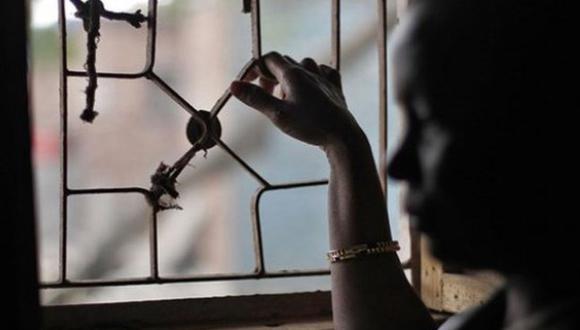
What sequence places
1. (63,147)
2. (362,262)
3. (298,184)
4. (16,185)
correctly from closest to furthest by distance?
(16,185) → (362,262) → (63,147) → (298,184)

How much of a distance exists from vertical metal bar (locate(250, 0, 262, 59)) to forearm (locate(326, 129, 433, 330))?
0.20m

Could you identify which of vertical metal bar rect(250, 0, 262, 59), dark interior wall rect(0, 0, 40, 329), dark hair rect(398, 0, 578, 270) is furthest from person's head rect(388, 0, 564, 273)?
vertical metal bar rect(250, 0, 262, 59)

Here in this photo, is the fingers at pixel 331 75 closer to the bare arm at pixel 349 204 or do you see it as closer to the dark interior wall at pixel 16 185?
the bare arm at pixel 349 204

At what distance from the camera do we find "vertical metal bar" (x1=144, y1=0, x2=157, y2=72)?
0.85 metres

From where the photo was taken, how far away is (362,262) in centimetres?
69

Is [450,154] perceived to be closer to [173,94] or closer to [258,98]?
[258,98]

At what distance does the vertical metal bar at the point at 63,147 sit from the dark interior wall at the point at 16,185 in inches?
18.0

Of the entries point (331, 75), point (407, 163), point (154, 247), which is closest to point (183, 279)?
point (154, 247)

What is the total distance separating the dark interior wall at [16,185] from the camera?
1.23ft

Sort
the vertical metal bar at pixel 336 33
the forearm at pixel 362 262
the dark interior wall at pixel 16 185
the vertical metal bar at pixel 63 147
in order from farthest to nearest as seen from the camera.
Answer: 1. the vertical metal bar at pixel 336 33
2. the vertical metal bar at pixel 63 147
3. the forearm at pixel 362 262
4. the dark interior wall at pixel 16 185

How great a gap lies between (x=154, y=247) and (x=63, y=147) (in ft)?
0.44

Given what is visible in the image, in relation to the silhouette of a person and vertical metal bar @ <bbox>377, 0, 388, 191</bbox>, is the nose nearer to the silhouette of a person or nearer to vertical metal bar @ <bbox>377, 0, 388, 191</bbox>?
the silhouette of a person

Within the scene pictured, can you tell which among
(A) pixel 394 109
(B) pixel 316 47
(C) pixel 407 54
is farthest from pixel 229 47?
(C) pixel 407 54

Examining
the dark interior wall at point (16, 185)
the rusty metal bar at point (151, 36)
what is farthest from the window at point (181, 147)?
the dark interior wall at point (16, 185)
